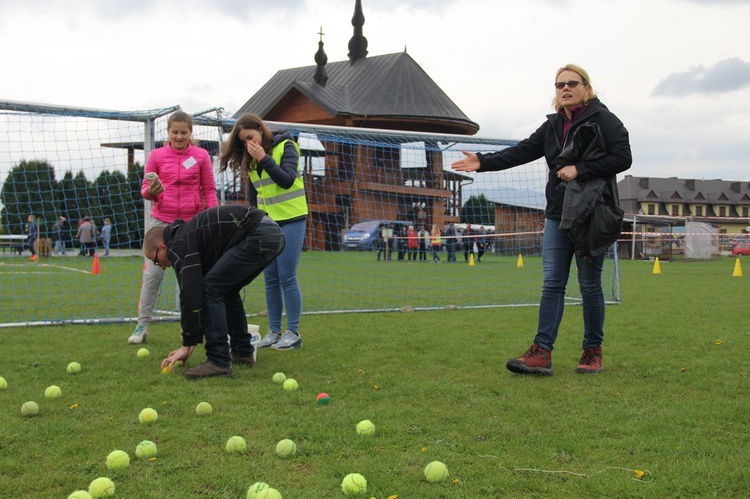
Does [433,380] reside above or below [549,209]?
below

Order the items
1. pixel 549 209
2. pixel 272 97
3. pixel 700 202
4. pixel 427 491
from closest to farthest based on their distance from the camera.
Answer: pixel 427 491
pixel 549 209
pixel 272 97
pixel 700 202

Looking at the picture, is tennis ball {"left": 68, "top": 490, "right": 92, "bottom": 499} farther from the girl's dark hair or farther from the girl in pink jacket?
the girl in pink jacket

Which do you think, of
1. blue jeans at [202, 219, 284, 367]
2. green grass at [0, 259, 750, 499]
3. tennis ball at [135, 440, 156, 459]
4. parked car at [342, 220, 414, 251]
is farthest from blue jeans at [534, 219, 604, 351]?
parked car at [342, 220, 414, 251]

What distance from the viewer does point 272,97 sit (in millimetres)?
40469

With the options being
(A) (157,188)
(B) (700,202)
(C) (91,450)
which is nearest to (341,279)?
(A) (157,188)

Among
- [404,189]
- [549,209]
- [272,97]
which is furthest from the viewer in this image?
[272,97]

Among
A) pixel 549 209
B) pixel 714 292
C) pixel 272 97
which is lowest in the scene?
pixel 714 292

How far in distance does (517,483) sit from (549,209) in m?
2.46

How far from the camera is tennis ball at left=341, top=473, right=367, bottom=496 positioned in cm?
250

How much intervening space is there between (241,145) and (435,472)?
11.3ft

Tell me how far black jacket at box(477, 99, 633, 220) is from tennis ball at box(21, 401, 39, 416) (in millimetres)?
3297

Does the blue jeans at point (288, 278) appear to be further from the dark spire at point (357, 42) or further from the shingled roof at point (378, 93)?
the dark spire at point (357, 42)

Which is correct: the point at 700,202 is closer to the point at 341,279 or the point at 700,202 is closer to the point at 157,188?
the point at 341,279

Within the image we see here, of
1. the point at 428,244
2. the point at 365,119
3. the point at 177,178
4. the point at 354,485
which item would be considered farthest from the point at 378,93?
the point at 354,485
